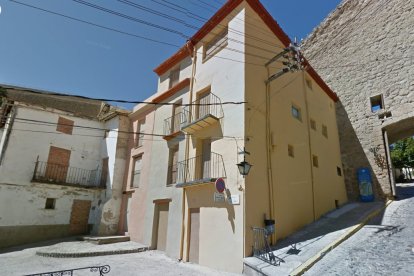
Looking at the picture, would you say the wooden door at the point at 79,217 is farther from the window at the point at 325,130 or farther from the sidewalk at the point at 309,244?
the window at the point at 325,130

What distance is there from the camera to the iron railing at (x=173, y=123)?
11.6 meters

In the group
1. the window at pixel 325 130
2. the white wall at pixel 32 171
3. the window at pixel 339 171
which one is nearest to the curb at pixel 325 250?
the window at pixel 339 171

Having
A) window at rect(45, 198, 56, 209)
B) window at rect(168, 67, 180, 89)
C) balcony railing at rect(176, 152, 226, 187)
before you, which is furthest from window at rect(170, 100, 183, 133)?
window at rect(45, 198, 56, 209)

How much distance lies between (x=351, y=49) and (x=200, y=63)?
469 inches

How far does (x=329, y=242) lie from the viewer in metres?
7.45

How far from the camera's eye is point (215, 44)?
1099 cm

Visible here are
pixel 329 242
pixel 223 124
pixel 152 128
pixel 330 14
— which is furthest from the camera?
pixel 330 14

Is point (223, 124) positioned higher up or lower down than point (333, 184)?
higher up

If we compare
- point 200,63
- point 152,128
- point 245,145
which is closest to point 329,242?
point 245,145

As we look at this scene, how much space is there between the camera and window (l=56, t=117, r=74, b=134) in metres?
15.2

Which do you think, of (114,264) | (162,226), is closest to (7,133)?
(162,226)

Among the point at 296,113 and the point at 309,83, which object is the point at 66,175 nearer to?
the point at 296,113

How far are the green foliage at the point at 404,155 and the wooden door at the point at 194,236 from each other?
22.3 m

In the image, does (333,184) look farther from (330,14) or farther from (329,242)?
(330,14)
